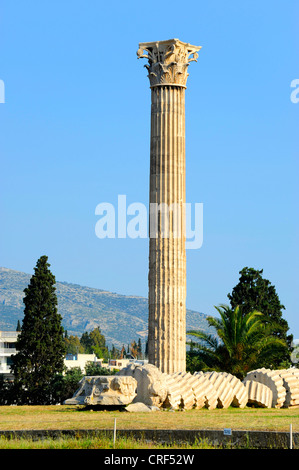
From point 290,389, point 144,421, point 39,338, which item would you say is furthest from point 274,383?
point 39,338

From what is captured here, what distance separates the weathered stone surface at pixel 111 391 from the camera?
2064 cm

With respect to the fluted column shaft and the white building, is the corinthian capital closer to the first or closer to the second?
the fluted column shaft

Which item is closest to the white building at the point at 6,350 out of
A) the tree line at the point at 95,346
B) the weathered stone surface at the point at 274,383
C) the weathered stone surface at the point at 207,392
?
the weathered stone surface at the point at 274,383

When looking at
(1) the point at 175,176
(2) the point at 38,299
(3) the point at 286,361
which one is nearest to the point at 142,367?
(1) the point at 175,176

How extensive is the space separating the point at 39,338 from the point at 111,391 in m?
15.2

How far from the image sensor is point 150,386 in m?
21.2

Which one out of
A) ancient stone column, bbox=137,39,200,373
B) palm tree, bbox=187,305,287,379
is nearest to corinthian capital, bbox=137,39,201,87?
ancient stone column, bbox=137,39,200,373

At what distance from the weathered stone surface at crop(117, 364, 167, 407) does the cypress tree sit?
1400cm

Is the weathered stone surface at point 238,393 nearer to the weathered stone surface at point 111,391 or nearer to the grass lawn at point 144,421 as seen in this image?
the grass lawn at point 144,421

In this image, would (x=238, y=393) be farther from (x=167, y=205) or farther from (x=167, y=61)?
(x=167, y=61)

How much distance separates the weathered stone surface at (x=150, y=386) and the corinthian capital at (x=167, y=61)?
1033 centimetres

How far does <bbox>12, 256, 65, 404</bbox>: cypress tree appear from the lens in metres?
35.2
